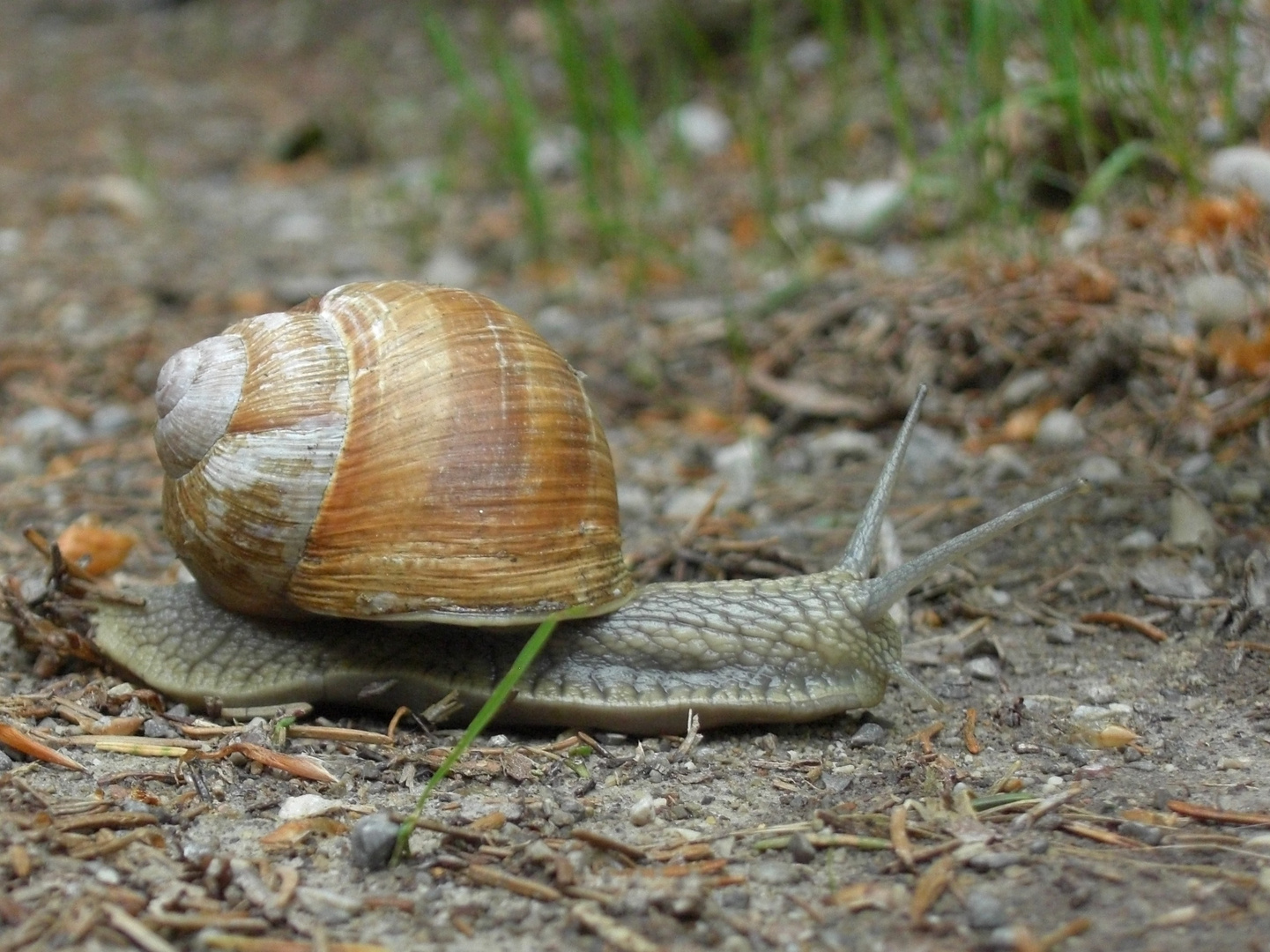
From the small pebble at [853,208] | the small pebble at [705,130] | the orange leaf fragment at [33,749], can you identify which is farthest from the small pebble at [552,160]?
the orange leaf fragment at [33,749]

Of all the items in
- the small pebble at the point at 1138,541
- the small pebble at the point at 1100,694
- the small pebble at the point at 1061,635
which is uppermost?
the small pebble at the point at 1138,541

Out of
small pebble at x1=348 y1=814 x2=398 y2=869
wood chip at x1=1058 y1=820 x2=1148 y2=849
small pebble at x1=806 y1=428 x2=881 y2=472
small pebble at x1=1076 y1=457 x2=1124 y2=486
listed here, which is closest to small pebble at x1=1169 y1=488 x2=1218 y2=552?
small pebble at x1=1076 y1=457 x2=1124 y2=486

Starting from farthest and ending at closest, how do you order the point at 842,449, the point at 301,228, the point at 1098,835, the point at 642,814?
the point at 301,228, the point at 842,449, the point at 642,814, the point at 1098,835

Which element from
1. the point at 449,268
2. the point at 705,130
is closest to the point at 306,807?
the point at 449,268

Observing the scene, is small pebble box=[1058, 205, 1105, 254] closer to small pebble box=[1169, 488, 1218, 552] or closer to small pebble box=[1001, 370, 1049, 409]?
small pebble box=[1001, 370, 1049, 409]

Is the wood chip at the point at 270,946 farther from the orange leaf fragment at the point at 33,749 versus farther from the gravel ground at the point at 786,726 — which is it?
the orange leaf fragment at the point at 33,749

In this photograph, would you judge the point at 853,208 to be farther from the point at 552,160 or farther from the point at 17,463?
the point at 17,463
